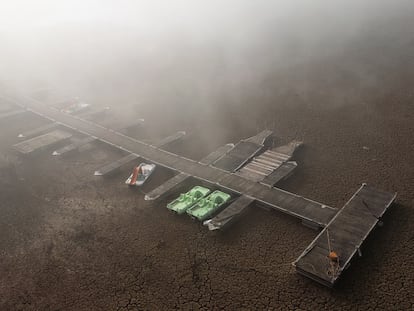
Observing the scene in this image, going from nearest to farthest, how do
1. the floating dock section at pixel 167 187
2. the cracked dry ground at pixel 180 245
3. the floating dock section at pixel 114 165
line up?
the cracked dry ground at pixel 180 245 < the floating dock section at pixel 167 187 < the floating dock section at pixel 114 165

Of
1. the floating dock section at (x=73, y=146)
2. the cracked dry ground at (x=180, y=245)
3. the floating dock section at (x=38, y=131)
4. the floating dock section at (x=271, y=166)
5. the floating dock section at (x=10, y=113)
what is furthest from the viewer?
the floating dock section at (x=10, y=113)

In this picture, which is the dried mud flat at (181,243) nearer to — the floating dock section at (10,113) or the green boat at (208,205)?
the green boat at (208,205)

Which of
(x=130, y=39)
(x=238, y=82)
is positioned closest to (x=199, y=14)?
(x=130, y=39)

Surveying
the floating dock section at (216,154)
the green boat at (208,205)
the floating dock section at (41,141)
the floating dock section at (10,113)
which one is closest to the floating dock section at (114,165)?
the floating dock section at (216,154)

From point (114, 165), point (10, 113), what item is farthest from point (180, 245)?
point (10, 113)

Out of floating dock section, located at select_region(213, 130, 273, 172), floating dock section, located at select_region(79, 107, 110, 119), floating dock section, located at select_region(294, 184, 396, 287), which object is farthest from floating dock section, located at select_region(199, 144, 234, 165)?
floating dock section, located at select_region(79, 107, 110, 119)

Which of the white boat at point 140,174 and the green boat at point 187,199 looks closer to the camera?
the green boat at point 187,199

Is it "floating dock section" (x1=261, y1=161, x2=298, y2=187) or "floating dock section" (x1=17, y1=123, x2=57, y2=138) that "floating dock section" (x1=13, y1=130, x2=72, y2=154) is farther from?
"floating dock section" (x1=261, y1=161, x2=298, y2=187)
